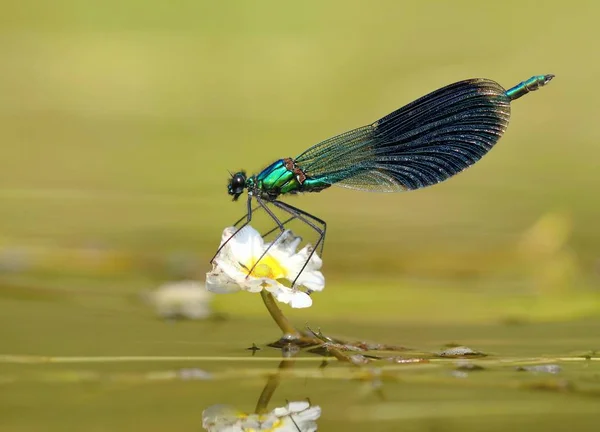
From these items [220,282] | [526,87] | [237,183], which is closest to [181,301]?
[237,183]

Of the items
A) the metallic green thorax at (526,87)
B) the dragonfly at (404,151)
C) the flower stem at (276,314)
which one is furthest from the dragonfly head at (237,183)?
the metallic green thorax at (526,87)

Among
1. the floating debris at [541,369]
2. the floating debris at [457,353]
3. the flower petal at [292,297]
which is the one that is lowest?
the floating debris at [541,369]

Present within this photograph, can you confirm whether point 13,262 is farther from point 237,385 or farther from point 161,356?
point 237,385

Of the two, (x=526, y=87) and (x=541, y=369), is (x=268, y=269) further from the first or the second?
(x=526, y=87)

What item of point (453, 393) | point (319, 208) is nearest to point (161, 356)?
point (453, 393)

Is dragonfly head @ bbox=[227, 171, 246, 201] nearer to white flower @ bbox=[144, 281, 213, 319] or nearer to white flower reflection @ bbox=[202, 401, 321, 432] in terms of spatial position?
white flower @ bbox=[144, 281, 213, 319]

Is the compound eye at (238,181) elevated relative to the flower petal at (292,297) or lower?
elevated

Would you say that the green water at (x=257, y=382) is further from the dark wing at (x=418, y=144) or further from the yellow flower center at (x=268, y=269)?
the dark wing at (x=418, y=144)
